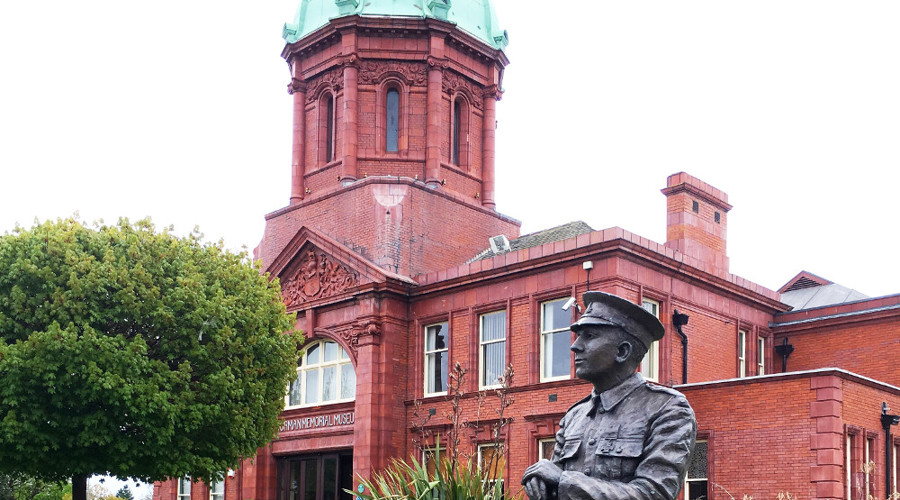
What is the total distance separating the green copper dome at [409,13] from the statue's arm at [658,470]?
30890 mm

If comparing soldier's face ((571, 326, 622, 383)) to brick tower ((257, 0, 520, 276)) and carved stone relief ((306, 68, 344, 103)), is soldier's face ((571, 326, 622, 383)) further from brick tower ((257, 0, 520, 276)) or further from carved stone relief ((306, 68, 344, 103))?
carved stone relief ((306, 68, 344, 103))

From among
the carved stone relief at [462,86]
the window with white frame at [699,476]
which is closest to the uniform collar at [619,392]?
the window with white frame at [699,476]

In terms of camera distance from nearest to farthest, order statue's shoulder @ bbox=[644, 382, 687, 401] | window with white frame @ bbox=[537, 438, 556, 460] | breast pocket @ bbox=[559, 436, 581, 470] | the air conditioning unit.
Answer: statue's shoulder @ bbox=[644, 382, 687, 401], breast pocket @ bbox=[559, 436, 581, 470], window with white frame @ bbox=[537, 438, 556, 460], the air conditioning unit

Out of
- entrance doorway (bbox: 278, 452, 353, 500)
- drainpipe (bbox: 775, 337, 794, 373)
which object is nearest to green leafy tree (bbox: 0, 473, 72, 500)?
entrance doorway (bbox: 278, 452, 353, 500)

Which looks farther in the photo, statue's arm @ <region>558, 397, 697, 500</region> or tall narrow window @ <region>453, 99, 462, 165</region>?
tall narrow window @ <region>453, 99, 462, 165</region>

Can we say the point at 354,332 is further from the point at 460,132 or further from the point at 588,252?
the point at 460,132

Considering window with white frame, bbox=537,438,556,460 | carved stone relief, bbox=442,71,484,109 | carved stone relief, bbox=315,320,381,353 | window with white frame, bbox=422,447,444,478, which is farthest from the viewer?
carved stone relief, bbox=442,71,484,109

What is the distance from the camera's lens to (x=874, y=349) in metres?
32.2

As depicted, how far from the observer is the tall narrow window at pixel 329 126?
1503 inches

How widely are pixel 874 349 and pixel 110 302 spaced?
19676 mm

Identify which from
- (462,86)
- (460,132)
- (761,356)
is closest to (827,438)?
(761,356)

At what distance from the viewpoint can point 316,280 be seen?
35.0 metres

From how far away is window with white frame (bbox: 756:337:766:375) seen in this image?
33.0 m

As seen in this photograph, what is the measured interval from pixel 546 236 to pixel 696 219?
4.68 m
